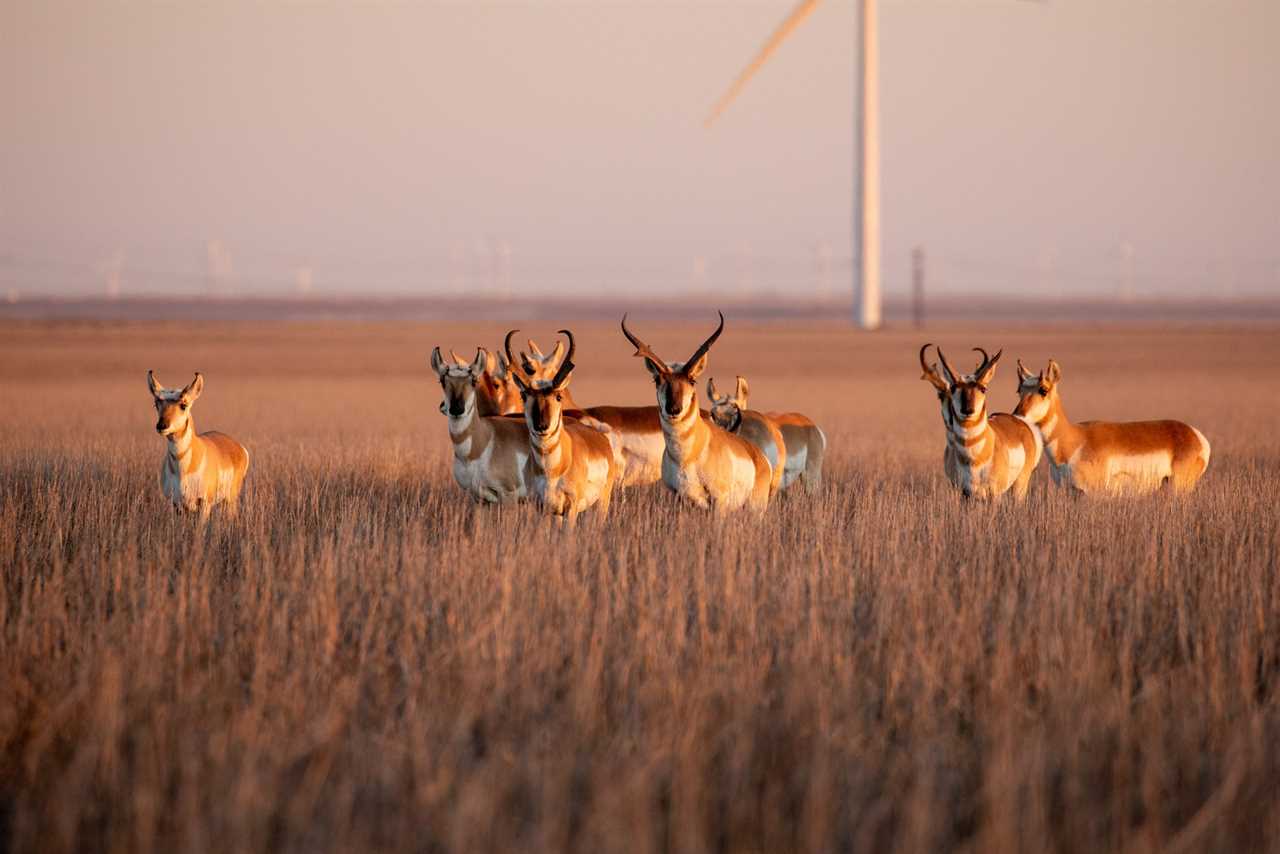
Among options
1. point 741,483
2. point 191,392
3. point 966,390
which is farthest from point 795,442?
point 191,392

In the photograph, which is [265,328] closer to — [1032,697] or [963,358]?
[963,358]

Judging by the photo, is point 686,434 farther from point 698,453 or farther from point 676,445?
point 698,453

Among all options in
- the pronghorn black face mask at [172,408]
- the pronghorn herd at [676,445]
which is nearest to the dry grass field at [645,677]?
the pronghorn herd at [676,445]

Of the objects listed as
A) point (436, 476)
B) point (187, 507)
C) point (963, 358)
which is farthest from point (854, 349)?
point (187, 507)

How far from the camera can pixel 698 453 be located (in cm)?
1182

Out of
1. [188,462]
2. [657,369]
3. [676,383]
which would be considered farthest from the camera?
[188,462]

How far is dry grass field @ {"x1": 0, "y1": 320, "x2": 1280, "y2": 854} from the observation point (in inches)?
216

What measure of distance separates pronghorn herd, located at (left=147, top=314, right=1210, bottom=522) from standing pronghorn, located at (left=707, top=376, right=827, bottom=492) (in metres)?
0.02

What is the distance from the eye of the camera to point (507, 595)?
834cm

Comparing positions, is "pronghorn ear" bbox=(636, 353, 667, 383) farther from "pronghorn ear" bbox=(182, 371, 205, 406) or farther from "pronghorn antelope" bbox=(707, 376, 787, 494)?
"pronghorn ear" bbox=(182, 371, 205, 406)

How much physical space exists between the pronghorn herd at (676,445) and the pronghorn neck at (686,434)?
0.04ft

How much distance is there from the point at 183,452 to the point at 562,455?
→ 3362 millimetres

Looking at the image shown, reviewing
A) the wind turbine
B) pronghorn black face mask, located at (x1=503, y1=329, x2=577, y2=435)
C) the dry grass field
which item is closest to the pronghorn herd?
pronghorn black face mask, located at (x1=503, y1=329, x2=577, y2=435)

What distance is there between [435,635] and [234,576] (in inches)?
114
